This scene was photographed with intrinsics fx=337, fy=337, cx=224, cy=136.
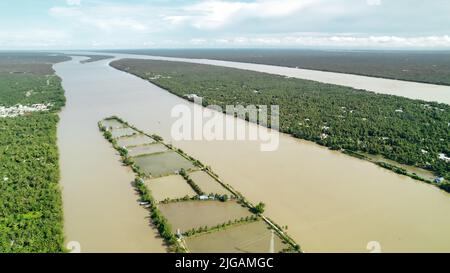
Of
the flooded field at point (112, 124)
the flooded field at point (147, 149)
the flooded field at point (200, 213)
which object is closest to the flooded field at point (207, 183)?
A: the flooded field at point (200, 213)

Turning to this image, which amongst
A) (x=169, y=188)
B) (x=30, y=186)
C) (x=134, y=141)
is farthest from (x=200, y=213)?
(x=134, y=141)

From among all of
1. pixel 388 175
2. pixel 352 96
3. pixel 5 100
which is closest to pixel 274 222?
pixel 388 175

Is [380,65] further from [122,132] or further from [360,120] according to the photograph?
[122,132]

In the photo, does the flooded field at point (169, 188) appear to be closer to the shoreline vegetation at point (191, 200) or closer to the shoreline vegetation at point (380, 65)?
the shoreline vegetation at point (191, 200)

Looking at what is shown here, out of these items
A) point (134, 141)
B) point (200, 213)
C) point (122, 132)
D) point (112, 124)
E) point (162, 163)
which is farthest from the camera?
point (112, 124)

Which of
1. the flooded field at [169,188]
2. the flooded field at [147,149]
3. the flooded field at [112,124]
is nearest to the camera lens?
the flooded field at [169,188]

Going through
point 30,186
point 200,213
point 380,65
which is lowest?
point 200,213

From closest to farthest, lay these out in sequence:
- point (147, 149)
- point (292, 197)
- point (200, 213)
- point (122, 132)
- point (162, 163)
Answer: point (200, 213)
point (292, 197)
point (162, 163)
point (147, 149)
point (122, 132)

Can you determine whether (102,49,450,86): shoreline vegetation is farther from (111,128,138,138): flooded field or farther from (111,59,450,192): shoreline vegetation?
(111,128,138,138): flooded field
